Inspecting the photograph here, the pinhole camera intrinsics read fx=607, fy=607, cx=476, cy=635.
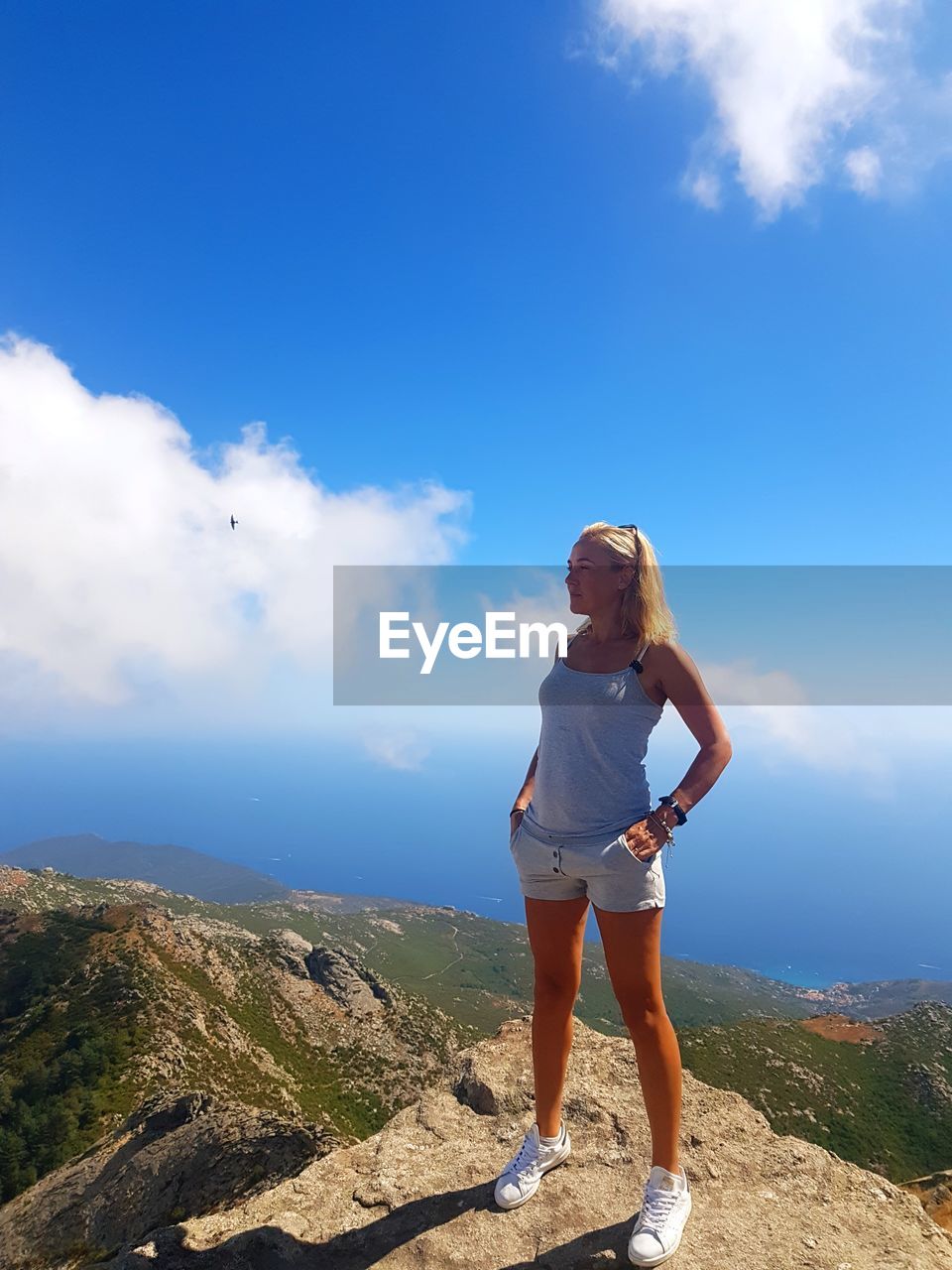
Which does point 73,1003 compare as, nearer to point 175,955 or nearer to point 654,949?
point 175,955

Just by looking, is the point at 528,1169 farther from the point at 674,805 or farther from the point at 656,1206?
the point at 674,805

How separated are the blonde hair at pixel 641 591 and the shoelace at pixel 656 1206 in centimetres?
339

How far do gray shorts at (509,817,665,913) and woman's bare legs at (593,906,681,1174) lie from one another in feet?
0.31

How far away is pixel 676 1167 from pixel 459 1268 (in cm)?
146

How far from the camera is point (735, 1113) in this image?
5254 mm

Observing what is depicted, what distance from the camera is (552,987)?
4.27 meters

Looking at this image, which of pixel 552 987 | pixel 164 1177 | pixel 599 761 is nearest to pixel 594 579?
pixel 599 761

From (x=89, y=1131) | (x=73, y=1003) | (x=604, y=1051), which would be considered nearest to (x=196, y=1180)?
(x=604, y=1051)

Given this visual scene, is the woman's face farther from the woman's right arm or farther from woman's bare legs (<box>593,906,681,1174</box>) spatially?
woman's bare legs (<box>593,906,681,1174</box>)

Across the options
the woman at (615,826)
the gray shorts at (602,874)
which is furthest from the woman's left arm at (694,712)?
the gray shorts at (602,874)

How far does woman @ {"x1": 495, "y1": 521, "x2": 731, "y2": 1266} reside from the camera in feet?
12.1

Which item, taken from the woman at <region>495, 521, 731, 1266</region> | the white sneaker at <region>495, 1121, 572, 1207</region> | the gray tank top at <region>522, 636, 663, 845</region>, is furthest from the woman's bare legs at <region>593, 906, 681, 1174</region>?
the white sneaker at <region>495, 1121, 572, 1207</region>

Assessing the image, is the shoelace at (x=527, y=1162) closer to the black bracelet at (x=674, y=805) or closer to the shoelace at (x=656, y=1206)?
the shoelace at (x=656, y=1206)

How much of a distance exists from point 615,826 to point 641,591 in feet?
4.98
